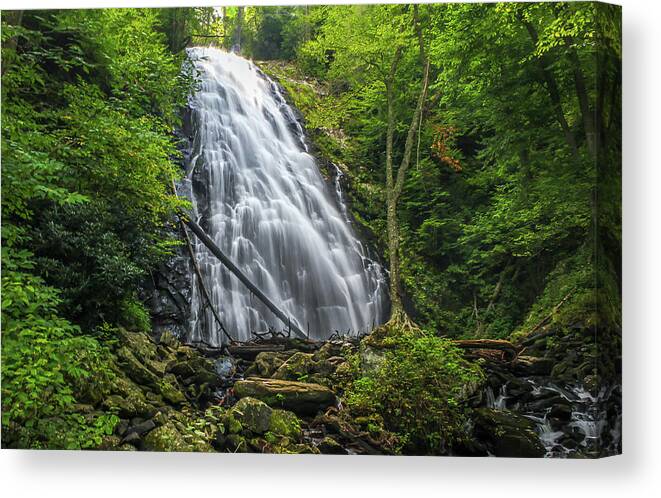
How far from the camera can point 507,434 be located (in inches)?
209

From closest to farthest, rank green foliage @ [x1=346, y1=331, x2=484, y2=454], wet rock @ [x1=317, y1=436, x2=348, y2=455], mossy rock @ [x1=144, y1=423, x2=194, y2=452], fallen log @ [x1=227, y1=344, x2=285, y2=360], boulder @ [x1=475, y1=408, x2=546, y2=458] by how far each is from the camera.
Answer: boulder @ [x1=475, y1=408, x2=546, y2=458], green foliage @ [x1=346, y1=331, x2=484, y2=454], wet rock @ [x1=317, y1=436, x2=348, y2=455], mossy rock @ [x1=144, y1=423, x2=194, y2=452], fallen log @ [x1=227, y1=344, x2=285, y2=360]

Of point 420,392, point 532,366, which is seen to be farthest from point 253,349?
point 532,366

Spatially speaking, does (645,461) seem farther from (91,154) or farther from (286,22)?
(91,154)

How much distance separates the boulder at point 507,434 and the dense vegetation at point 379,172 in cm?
16

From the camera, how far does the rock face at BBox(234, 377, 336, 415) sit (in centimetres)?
556

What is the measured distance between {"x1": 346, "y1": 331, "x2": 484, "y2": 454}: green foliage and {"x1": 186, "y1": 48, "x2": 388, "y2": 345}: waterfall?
0.39 metres

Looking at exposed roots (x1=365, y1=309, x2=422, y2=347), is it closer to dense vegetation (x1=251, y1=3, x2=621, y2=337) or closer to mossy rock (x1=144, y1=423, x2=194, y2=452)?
dense vegetation (x1=251, y1=3, x2=621, y2=337)

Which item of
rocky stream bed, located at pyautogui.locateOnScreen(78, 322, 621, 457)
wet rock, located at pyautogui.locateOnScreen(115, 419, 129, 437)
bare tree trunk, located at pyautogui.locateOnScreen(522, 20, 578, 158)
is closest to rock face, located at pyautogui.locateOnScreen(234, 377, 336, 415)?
rocky stream bed, located at pyautogui.locateOnScreen(78, 322, 621, 457)

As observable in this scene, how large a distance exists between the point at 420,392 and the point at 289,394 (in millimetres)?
1069

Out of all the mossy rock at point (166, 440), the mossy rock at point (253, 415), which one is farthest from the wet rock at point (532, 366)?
the mossy rock at point (166, 440)

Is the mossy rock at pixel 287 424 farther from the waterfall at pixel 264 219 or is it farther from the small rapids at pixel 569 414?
the small rapids at pixel 569 414

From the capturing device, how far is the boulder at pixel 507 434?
17.4ft

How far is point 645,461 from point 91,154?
5.19m

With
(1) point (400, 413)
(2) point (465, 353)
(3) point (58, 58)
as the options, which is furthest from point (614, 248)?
(3) point (58, 58)
